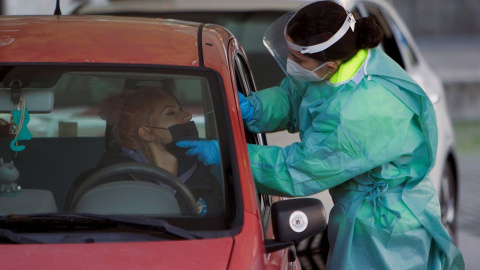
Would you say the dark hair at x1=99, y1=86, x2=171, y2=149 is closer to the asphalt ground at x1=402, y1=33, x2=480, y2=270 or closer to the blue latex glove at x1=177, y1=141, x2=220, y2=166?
the blue latex glove at x1=177, y1=141, x2=220, y2=166

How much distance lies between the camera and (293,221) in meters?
3.04

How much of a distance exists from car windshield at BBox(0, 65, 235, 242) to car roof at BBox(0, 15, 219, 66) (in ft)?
0.14

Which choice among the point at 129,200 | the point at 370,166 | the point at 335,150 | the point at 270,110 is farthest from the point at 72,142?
the point at 370,166

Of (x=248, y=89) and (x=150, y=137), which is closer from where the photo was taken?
(x=150, y=137)

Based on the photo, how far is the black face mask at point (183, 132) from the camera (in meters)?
3.38

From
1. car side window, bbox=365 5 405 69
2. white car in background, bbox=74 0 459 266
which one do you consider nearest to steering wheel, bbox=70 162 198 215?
white car in background, bbox=74 0 459 266

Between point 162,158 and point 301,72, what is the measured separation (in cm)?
64

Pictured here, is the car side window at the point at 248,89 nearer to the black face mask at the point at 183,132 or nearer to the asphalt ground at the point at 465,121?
the black face mask at the point at 183,132

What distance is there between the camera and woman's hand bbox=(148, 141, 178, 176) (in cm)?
330

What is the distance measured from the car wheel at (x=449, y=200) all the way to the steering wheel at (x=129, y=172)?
3664 mm

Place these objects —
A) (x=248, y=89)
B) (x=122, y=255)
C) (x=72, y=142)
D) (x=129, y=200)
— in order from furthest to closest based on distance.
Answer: (x=248, y=89)
(x=72, y=142)
(x=129, y=200)
(x=122, y=255)

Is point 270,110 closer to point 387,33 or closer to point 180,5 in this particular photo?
point 180,5

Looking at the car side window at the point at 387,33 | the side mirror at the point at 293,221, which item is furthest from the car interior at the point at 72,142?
the car side window at the point at 387,33

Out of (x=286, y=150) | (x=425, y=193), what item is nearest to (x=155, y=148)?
(x=286, y=150)
